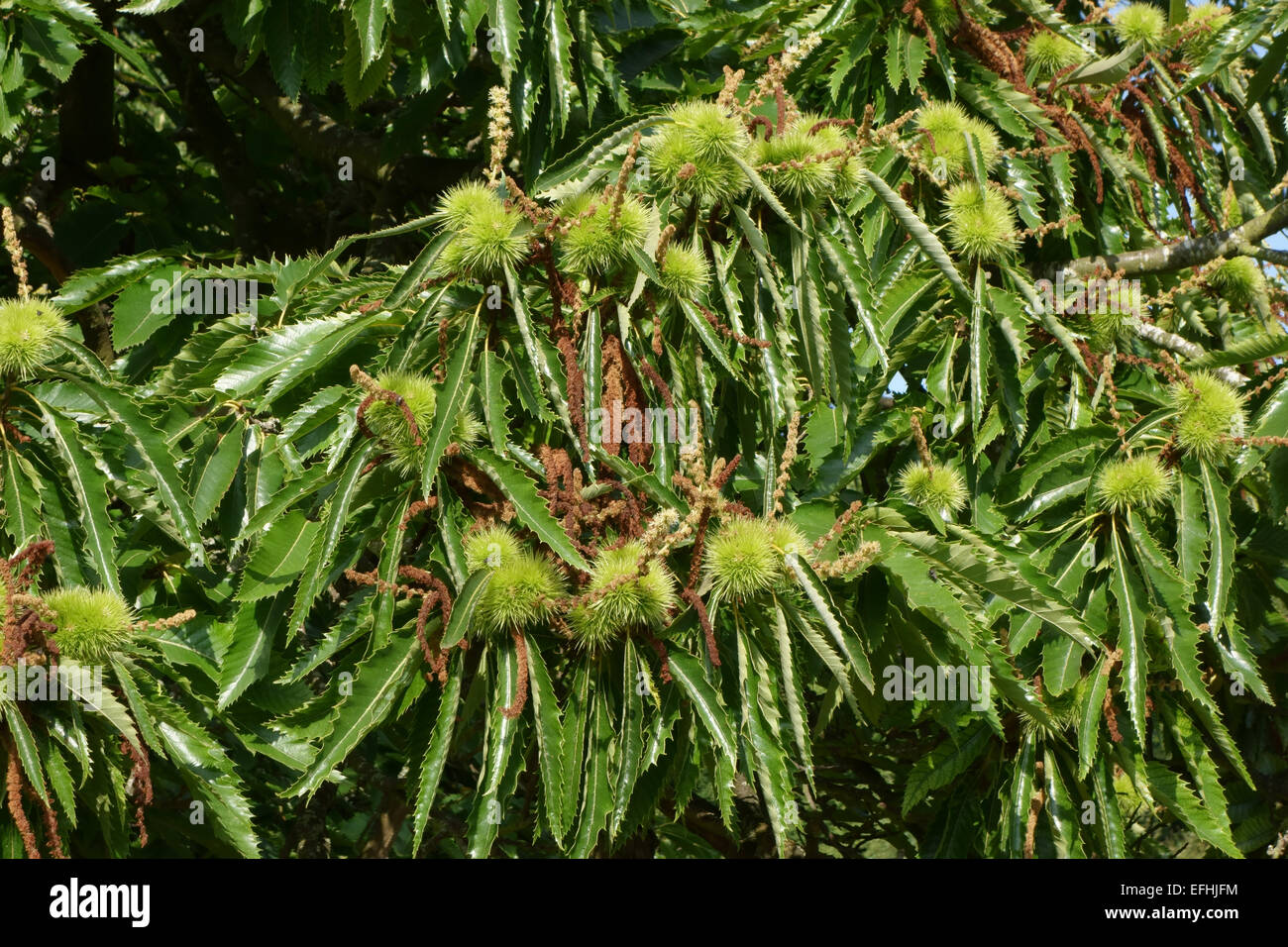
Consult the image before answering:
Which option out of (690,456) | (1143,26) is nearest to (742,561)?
(690,456)

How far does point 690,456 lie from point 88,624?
104 cm

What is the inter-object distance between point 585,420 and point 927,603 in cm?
68

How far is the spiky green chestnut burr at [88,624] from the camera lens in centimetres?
231

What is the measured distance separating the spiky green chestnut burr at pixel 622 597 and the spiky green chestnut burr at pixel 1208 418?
138cm

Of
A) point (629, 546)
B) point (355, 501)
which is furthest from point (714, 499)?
point (355, 501)

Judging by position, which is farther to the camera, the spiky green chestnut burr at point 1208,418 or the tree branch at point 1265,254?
the tree branch at point 1265,254

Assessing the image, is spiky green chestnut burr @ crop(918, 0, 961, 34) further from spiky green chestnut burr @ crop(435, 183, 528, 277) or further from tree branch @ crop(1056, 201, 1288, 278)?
spiky green chestnut burr @ crop(435, 183, 528, 277)

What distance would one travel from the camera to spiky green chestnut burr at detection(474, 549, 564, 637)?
2.23m

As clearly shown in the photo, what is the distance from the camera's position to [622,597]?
221cm

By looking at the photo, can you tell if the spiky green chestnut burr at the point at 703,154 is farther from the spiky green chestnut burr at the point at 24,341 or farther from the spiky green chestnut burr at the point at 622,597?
the spiky green chestnut burr at the point at 24,341

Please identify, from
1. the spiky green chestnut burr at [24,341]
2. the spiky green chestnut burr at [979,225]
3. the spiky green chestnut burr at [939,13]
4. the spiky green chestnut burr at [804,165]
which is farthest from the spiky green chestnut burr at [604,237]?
the spiky green chestnut burr at [939,13]

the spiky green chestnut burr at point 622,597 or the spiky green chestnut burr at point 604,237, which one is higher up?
the spiky green chestnut burr at point 604,237

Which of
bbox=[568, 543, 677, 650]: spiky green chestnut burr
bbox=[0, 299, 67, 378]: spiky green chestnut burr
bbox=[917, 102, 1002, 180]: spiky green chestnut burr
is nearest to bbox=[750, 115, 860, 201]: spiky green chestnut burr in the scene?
bbox=[917, 102, 1002, 180]: spiky green chestnut burr

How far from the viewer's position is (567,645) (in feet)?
8.02
